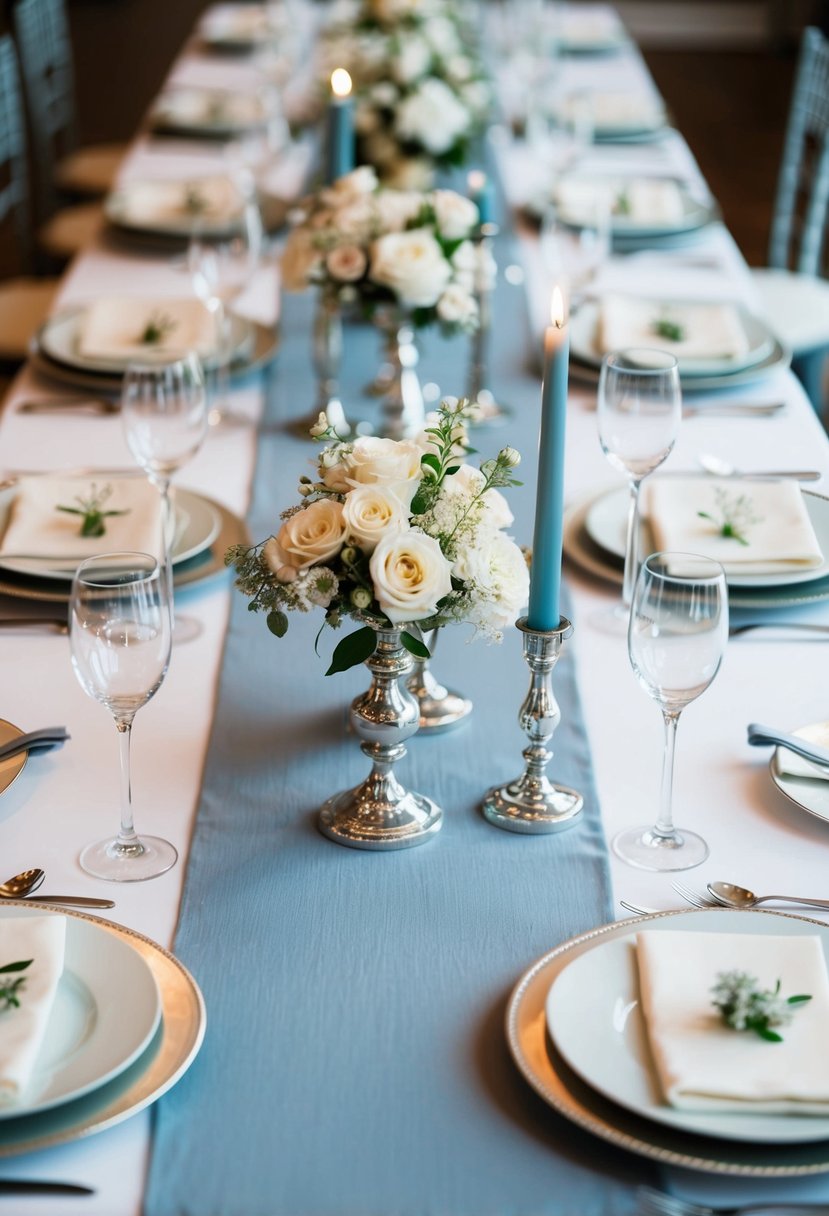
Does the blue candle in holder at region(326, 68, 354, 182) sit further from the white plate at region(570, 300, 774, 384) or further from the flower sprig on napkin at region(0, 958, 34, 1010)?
the flower sprig on napkin at region(0, 958, 34, 1010)

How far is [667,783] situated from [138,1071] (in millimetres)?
512

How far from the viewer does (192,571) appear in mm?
1785

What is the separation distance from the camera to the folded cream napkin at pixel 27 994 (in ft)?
3.26

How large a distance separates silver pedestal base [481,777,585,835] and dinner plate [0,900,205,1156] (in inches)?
13.7

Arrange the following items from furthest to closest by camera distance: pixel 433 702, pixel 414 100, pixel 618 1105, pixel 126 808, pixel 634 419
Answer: pixel 414 100
pixel 634 419
pixel 433 702
pixel 126 808
pixel 618 1105

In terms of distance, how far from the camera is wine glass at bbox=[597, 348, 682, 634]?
171 cm

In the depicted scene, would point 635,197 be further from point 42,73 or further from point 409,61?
point 42,73

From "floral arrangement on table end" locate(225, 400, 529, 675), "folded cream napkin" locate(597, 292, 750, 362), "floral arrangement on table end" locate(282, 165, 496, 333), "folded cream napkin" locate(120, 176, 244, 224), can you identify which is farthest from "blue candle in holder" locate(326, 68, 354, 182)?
"floral arrangement on table end" locate(225, 400, 529, 675)

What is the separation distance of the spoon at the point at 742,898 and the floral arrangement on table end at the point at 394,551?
0.27 meters

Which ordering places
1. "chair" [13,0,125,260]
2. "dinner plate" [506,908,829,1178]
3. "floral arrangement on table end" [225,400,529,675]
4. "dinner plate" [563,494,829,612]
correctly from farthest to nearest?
"chair" [13,0,125,260] < "dinner plate" [563,494,829,612] < "floral arrangement on table end" [225,400,529,675] < "dinner plate" [506,908,829,1178]

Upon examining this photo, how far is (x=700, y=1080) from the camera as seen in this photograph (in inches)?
39.0

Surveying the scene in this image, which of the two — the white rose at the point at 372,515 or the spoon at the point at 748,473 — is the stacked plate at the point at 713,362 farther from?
the white rose at the point at 372,515

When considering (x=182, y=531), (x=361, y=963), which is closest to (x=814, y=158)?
(x=182, y=531)

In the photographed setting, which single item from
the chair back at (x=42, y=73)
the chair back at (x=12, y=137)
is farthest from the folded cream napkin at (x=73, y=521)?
the chair back at (x=42, y=73)
